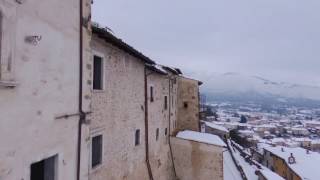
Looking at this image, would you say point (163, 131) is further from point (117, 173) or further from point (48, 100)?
point (48, 100)

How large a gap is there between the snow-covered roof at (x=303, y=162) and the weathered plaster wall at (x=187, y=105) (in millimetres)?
20803

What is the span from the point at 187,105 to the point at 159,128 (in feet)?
26.2

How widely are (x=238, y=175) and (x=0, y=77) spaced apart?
90.2 ft

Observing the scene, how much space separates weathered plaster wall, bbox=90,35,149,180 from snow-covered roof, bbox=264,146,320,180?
108 feet

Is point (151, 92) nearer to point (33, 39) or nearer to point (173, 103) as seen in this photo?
point (173, 103)

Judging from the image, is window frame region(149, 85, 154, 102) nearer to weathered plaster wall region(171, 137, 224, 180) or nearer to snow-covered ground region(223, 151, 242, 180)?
weathered plaster wall region(171, 137, 224, 180)

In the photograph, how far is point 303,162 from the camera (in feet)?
172

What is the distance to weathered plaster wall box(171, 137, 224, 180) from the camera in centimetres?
2214

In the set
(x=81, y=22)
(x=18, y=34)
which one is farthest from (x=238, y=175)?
(x=18, y=34)

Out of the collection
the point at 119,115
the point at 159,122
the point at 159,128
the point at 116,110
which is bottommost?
the point at 159,128

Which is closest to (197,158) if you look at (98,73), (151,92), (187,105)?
(151,92)

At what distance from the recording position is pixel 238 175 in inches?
1219

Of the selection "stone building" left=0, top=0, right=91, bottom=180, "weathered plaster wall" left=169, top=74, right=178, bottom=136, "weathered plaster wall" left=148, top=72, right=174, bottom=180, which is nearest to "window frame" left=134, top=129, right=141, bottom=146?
A: "weathered plaster wall" left=148, top=72, right=174, bottom=180

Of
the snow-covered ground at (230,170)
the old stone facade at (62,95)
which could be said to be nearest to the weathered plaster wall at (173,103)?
the snow-covered ground at (230,170)
